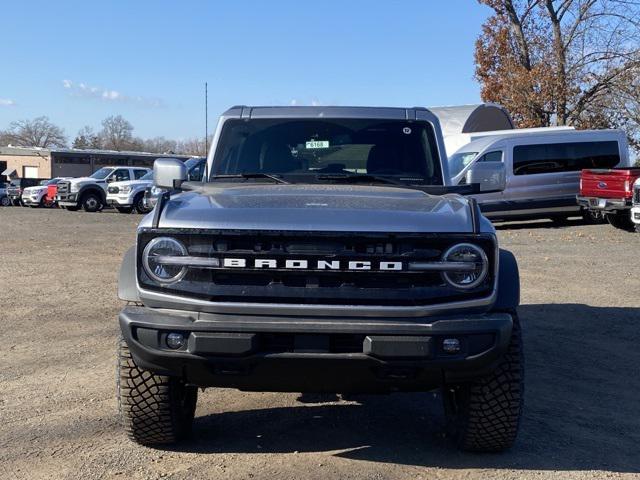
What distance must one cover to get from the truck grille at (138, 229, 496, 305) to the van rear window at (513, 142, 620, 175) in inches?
637

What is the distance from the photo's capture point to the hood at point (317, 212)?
11.7 ft

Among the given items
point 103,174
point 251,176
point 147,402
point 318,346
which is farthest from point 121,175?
point 318,346

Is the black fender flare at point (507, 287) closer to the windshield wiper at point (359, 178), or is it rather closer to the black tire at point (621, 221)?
the windshield wiper at point (359, 178)

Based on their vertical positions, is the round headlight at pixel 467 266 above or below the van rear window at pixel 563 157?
below

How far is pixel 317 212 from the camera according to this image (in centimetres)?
369

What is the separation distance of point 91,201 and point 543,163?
18420mm

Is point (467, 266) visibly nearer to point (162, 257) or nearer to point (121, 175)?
point (162, 257)

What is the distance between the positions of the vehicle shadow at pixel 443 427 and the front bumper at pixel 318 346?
31.6 inches

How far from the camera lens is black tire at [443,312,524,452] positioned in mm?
3852

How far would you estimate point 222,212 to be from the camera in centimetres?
370

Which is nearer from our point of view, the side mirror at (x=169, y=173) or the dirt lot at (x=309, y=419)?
the dirt lot at (x=309, y=419)

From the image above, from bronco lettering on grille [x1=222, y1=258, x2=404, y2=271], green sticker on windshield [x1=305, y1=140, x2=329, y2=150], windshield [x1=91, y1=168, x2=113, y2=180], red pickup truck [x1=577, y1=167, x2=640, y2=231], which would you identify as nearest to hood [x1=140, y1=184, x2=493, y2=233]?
bronco lettering on grille [x1=222, y1=258, x2=404, y2=271]

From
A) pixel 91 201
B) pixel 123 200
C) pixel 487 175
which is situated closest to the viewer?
pixel 487 175

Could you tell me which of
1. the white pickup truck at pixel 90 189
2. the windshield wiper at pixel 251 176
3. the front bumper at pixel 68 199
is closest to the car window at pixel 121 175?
the white pickup truck at pixel 90 189
